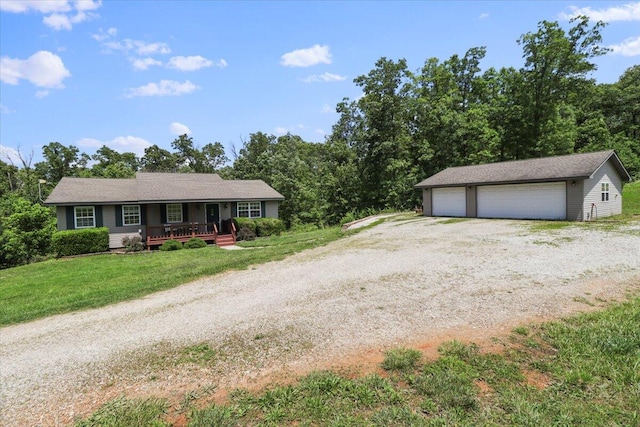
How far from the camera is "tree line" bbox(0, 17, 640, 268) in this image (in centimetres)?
2839

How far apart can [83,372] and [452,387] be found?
14.4ft

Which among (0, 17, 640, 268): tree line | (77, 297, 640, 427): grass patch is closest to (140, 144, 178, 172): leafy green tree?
(0, 17, 640, 268): tree line

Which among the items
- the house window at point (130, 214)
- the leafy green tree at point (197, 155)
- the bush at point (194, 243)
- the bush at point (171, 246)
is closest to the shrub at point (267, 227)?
the bush at point (194, 243)

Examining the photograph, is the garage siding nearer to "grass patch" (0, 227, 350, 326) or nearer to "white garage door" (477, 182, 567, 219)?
"white garage door" (477, 182, 567, 219)

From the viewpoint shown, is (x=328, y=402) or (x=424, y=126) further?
(x=424, y=126)

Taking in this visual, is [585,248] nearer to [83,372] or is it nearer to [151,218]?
[83,372]

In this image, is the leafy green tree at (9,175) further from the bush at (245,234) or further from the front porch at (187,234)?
the bush at (245,234)

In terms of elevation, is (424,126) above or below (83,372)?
above

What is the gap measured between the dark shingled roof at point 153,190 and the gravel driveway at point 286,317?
1183 centimetres

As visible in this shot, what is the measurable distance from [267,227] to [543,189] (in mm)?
15708

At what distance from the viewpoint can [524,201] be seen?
58.8ft

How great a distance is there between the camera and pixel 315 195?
108 ft

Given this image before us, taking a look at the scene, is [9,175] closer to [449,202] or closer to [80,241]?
[80,241]

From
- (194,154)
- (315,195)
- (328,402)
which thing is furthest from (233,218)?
(194,154)
